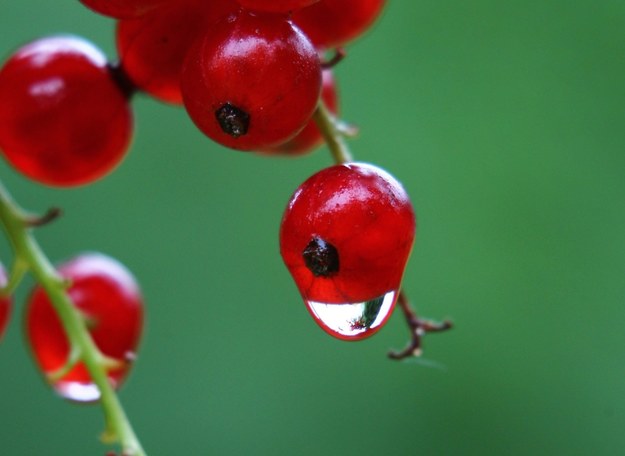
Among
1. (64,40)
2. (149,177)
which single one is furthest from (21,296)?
(64,40)

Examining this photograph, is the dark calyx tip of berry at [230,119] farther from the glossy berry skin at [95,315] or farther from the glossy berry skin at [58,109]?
the glossy berry skin at [95,315]

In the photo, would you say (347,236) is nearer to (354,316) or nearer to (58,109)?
(354,316)

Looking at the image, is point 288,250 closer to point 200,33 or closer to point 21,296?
point 200,33

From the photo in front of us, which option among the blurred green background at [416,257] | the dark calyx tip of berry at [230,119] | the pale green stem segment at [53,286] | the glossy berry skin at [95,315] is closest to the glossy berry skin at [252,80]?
the dark calyx tip of berry at [230,119]

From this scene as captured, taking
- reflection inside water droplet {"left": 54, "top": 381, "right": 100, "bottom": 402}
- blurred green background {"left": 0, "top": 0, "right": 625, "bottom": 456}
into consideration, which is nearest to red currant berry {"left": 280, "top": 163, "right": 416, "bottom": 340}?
reflection inside water droplet {"left": 54, "top": 381, "right": 100, "bottom": 402}

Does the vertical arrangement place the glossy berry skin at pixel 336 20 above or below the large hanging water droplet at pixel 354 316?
above

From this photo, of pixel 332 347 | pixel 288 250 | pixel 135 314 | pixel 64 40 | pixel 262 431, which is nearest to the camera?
pixel 288 250

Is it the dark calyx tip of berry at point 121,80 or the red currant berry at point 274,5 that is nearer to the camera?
the red currant berry at point 274,5
